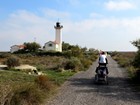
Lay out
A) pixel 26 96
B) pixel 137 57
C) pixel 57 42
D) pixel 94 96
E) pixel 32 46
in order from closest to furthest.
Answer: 1. pixel 26 96
2. pixel 94 96
3. pixel 137 57
4. pixel 57 42
5. pixel 32 46

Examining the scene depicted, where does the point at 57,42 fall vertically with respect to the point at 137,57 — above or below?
above

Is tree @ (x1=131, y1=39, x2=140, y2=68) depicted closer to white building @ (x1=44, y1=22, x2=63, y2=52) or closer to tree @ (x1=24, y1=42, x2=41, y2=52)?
white building @ (x1=44, y1=22, x2=63, y2=52)

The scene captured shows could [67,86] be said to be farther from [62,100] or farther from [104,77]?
[62,100]

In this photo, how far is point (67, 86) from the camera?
21.8 meters

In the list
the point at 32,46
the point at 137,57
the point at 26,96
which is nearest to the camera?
the point at 26,96

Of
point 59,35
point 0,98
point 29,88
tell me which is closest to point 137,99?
point 29,88

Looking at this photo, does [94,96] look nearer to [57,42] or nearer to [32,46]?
[57,42]

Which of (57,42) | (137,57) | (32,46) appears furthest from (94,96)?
(32,46)

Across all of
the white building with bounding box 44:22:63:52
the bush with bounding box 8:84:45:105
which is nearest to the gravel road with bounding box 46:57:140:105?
the bush with bounding box 8:84:45:105

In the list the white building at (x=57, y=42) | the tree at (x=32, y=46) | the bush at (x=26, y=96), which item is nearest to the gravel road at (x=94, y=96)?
the bush at (x=26, y=96)

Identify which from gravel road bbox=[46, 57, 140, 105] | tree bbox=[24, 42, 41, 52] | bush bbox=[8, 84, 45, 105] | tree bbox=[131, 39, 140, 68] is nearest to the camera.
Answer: bush bbox=[8, 84, 45, 105]

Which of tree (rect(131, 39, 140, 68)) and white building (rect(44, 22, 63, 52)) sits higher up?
white building (rect(44, 22, 63, 52))

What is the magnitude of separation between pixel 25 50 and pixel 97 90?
342 feet

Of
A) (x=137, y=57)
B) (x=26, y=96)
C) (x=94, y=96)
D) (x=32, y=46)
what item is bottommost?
(x=94, y=96)
